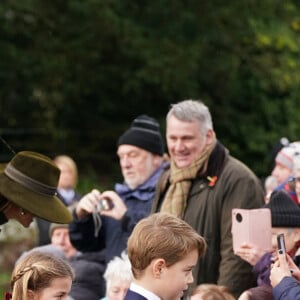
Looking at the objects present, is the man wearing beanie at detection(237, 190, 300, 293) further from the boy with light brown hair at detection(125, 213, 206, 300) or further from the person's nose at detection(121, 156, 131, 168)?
the person's nose at detection(121, 156, 131, 168)

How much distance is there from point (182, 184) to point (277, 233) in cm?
93

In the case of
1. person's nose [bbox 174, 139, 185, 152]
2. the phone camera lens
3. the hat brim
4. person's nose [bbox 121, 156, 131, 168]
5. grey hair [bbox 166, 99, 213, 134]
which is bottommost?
the phone camera lens

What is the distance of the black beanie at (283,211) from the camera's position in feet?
19.3

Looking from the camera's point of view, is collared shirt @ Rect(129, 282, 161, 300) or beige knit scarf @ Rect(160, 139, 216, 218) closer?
collared shirt @ Rect(129, 282, 161, 300)

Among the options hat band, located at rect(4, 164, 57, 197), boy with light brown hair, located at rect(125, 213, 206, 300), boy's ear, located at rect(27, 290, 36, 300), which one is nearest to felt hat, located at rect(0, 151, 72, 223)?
hat band, located at rect(4, 164, 57, 197)

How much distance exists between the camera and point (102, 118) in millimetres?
18391

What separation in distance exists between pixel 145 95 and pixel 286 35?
262 centimetres

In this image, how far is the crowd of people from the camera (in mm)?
4758

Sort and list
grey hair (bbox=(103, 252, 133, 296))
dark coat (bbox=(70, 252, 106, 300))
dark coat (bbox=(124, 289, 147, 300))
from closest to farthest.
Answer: dark coat (bbox=(124, 289, 147, 300))
grey hair (bbox=(103, 252, 133, 296))
dark coat (bbox=(70, 252, 106, 300))

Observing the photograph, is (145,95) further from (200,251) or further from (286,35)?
(200,251)

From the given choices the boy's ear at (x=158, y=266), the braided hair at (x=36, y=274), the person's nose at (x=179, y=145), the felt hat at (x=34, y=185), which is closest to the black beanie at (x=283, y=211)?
the person's nose at (x=179, y=145)

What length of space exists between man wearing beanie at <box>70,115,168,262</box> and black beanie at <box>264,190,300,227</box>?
50.7 inches

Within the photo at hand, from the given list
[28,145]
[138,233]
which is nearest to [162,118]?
[28,145]

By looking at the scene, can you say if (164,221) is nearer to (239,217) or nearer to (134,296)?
(134,296)
